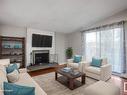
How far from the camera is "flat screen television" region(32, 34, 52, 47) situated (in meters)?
4.95

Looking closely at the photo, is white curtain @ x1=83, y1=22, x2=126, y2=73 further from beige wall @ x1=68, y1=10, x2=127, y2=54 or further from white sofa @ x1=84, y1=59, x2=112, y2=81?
white sofa @ x1=84, y1=59, x2=112, y2=81

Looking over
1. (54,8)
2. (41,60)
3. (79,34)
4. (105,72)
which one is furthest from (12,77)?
(79,34)

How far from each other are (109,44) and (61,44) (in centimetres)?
307

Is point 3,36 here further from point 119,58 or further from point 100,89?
point 119,58

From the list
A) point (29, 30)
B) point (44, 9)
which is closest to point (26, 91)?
point (44, 9)

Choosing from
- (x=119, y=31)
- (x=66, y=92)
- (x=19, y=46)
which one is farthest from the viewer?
(x=19, y=46)

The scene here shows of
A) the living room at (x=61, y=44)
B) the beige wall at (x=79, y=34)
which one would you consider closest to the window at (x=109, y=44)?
the living room at (x=61, y=44)

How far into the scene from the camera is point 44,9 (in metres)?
3.29

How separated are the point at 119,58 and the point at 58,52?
3546 millimetres

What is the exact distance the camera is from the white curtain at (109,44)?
390 cm

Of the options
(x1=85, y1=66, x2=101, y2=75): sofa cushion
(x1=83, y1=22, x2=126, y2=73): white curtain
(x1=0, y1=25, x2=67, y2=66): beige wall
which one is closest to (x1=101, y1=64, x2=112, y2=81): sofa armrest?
(x1=85, y1=66, x2=101, y2=75): sofa cushion

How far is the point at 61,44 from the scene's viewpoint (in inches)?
249

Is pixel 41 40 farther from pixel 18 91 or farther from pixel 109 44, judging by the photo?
pixel 18 91

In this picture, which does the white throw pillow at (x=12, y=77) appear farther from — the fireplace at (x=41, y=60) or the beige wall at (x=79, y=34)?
the beige wall at (x=79, y=34)
